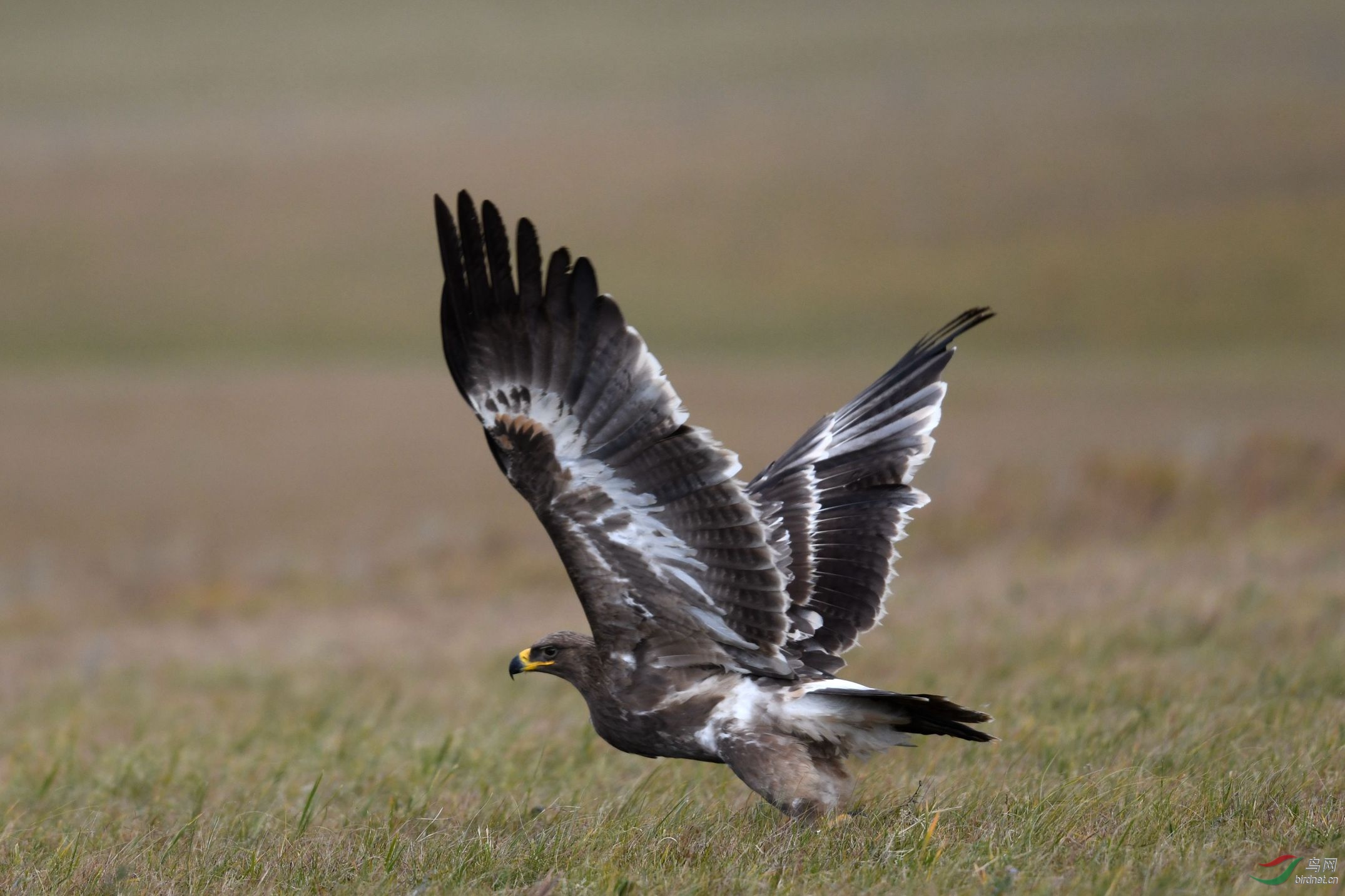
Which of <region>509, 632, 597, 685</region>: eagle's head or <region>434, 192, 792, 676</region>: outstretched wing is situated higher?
<region>434, 192, 792, 676</region>: outstretched wing

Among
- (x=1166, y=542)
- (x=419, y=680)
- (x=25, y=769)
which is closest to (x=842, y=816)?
(x=25, y=769)

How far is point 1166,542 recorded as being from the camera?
41.4 feet

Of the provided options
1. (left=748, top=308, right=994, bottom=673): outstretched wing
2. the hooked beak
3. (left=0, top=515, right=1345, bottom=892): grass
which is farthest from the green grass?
(left=748, top=308, right=994, bottom=673): outstretched wing

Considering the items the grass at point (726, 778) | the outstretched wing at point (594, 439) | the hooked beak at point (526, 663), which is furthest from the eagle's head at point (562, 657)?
the grass at point (726, 778)

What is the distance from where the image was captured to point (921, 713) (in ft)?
14.3

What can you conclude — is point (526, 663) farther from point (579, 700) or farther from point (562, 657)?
point (579, 700)

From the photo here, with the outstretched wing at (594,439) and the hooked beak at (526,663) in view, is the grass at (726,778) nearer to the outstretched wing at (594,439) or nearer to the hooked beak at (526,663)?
the hooked beak at (526,663)

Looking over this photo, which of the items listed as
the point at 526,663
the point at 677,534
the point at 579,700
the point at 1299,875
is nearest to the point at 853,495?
the point at 677,534

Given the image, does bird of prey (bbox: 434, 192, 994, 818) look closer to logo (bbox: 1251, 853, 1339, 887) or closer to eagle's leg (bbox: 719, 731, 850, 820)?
eagle's leg (bbox: 719, 731, 850, 820)

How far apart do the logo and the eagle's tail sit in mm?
979

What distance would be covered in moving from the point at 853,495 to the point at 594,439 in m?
1.54

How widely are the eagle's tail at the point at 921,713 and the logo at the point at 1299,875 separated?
0.98m

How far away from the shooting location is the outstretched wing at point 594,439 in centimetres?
393

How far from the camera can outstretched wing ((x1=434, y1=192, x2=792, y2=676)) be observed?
3.93m
